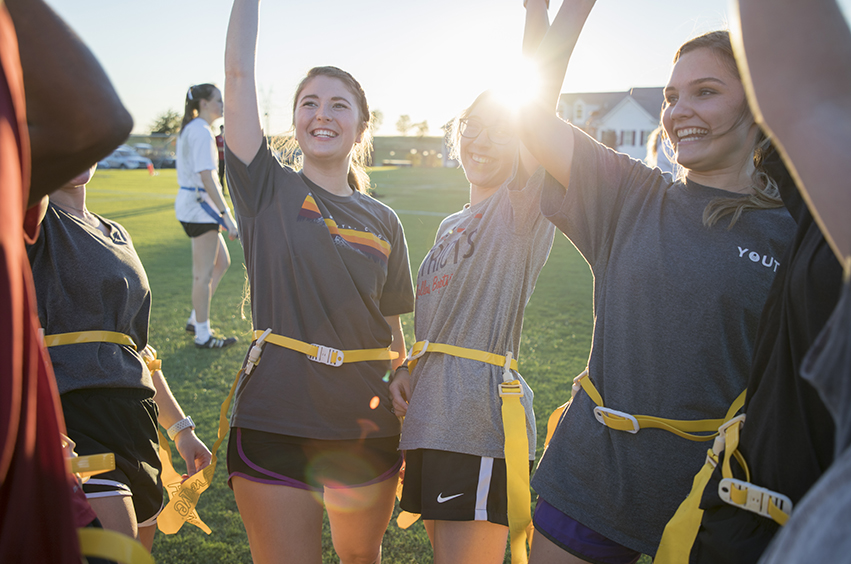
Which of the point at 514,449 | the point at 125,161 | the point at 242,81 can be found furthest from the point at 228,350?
the point at 125,161

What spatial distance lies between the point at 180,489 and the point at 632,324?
1.99 metres

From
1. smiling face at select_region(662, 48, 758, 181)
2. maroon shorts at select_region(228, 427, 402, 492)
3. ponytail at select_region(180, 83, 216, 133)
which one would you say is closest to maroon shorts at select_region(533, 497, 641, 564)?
maroon shorts at select_region(228, 427, 402, 492)

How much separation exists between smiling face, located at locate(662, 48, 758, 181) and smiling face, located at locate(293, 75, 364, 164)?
4.82 ft

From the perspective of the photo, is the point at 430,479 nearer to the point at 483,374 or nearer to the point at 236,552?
the point at 483,374

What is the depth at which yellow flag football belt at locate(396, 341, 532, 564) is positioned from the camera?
224 cm

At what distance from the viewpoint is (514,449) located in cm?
229

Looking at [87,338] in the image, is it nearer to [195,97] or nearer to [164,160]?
[195,97]

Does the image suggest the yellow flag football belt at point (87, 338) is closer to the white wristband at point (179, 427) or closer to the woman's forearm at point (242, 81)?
the white wristband at point (179, 427)

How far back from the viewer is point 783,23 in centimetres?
82

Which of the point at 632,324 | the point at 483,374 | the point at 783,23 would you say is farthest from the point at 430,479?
the point at 783,23

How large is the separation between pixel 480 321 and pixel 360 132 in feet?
4.25

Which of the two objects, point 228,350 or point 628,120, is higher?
point 628,120

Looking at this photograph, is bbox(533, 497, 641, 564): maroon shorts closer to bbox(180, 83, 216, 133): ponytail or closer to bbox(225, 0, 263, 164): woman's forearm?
bbox(225, 0, 263, 164): woman's forearm

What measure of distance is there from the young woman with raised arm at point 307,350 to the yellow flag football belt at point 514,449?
0.45 metres
